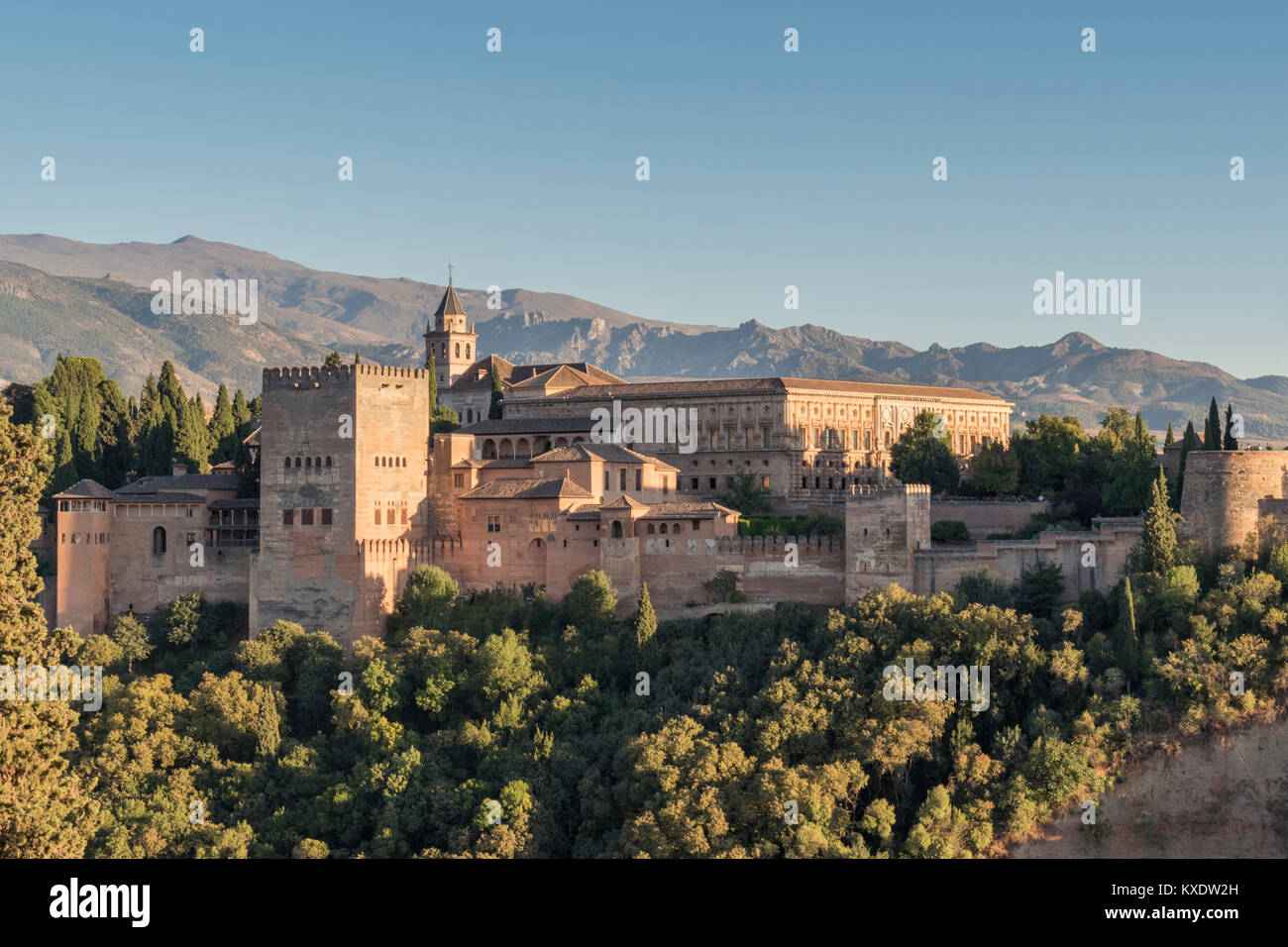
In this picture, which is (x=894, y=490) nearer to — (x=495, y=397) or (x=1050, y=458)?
(x=1050, y=458)

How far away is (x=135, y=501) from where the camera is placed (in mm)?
56750

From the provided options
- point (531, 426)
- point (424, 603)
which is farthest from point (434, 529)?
point (531, 426)

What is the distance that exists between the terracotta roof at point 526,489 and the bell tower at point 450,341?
4656 centimetres

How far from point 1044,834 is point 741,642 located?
11.3 metres

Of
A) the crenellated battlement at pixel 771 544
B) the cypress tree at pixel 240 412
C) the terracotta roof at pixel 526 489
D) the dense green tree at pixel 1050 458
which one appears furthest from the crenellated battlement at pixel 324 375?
the dense green tree at pixel 1050 458

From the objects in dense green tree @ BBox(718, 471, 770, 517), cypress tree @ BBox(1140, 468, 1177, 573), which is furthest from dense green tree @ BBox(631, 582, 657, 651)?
cypress tree @ BBox(1140, 468, 1177, 573)

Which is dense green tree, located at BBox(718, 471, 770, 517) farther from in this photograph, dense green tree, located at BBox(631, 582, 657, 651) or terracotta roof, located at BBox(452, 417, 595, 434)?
dense green tree, located at BBox(631, 582, 657, 651)

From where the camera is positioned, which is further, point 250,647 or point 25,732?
point 250,647

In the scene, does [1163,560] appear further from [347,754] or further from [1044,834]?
[347,754]

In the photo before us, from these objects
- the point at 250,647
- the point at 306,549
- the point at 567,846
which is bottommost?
the point at 567,846

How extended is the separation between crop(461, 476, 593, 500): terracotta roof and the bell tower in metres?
46.6

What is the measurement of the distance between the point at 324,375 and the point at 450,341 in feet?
161
